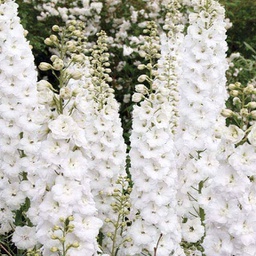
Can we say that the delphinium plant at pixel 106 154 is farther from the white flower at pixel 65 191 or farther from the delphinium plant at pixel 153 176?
the white flower at pixel 65 191

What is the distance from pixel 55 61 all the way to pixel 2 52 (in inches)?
51.2

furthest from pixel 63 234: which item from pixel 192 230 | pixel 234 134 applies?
pixel 192 230

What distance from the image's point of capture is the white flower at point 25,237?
5.20 m

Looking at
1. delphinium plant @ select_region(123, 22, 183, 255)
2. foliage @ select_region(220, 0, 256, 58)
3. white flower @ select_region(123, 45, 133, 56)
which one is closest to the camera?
delphinium plant @ select_region(123, 22, 183, 255)

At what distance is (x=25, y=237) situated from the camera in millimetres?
5230

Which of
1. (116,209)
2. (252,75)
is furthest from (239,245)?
(252,75)

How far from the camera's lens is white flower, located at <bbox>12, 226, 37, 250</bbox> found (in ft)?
17.1

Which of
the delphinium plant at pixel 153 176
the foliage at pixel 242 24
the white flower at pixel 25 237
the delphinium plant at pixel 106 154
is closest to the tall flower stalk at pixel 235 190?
the delphinium plant at pixel 153 176

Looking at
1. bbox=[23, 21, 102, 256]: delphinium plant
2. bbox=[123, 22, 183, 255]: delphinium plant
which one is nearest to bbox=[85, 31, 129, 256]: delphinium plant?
bbox=[123, 22, 183, 255]: delphinium plant

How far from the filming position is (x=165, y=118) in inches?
184

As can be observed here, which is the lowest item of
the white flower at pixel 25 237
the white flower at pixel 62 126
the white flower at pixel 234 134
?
the white flower at pixel 25 237

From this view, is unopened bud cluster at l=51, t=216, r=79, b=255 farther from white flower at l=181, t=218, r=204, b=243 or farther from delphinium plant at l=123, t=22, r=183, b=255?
white flower at l=181, t=218, r=204, b=243

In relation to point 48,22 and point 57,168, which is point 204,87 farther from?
point 48,22

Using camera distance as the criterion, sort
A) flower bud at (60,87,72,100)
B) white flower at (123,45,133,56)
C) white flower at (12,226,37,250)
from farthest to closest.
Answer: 1. white flower at (123,45,133,56)
2. white flower at (12,226,37,250)
3. flower bud at (60,87,72,100)
